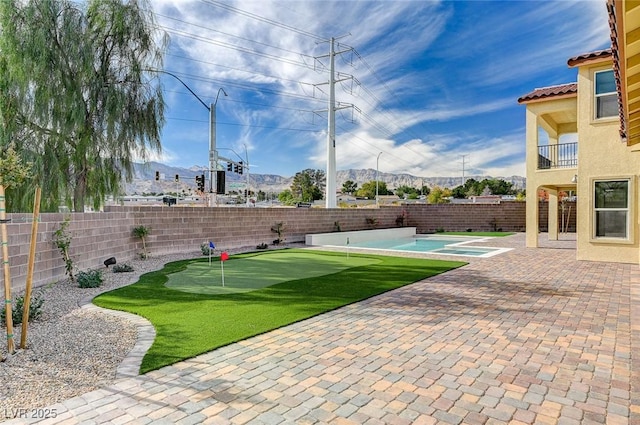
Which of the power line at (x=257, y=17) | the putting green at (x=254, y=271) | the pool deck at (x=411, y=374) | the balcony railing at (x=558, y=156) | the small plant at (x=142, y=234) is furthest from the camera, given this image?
the power line at (x=257, y=17)

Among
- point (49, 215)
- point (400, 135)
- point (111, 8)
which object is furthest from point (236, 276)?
point (400, 135)

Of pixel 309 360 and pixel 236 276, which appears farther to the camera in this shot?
pixel 236 276

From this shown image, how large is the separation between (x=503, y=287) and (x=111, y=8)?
548 inches

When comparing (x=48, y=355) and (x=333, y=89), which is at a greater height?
(x=333, y=89)

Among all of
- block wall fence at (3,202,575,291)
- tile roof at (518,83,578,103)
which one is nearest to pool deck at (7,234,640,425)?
block wall fence at (3,202,575,291)

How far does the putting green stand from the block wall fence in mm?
2430

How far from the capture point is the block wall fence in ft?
26.5

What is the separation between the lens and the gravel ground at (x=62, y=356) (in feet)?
11.2

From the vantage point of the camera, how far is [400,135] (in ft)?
180

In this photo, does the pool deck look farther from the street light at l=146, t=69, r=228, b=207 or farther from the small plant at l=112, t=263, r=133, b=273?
the street light at l=146, t=69, r=228, b=207

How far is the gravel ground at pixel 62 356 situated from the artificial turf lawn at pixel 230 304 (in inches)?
15.9

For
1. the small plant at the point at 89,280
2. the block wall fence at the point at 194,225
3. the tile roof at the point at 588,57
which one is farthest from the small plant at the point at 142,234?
the tile roof at the point at 588,57

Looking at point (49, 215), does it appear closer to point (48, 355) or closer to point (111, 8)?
point (48, 355)

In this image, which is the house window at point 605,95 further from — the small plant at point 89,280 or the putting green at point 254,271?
the small plant at point 89,280
